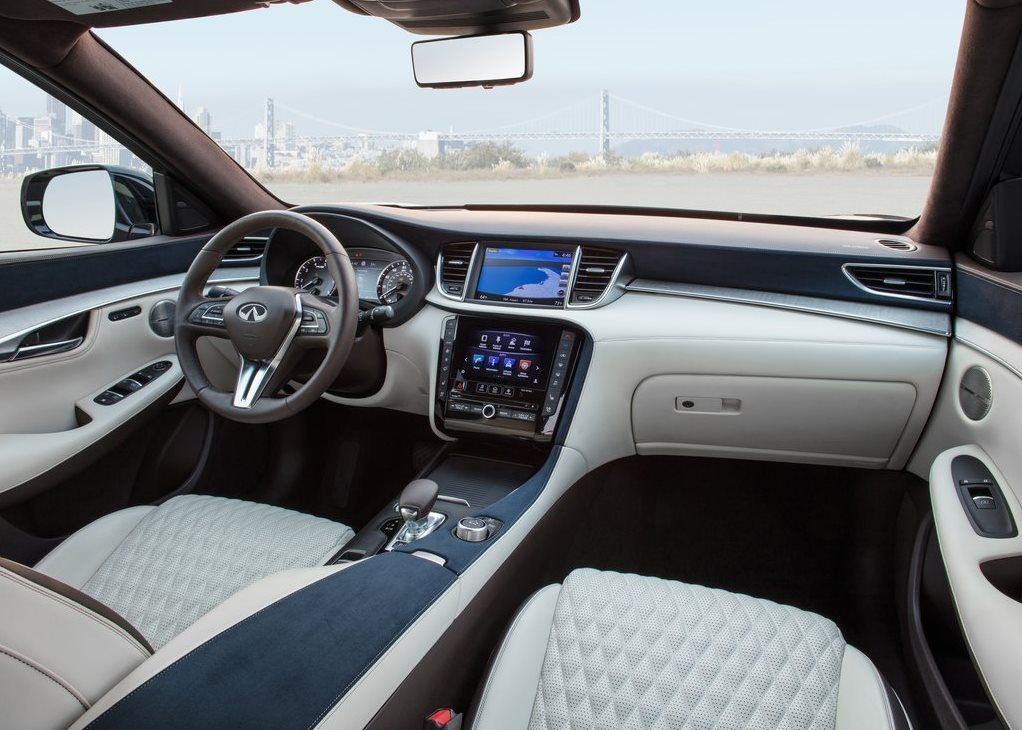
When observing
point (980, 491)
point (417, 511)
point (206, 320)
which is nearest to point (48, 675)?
point (417, 511)

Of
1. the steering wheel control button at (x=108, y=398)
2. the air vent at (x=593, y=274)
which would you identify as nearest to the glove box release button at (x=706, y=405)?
the air vent at (x=593, y=274)

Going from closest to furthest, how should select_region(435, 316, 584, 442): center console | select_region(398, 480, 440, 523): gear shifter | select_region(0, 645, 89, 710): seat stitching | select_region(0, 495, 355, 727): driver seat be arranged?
1. select_region(0, 645, 89, 710): seat stitching
2. select_region(0, 495, 355, 727): driver seat
3. select_region(398, 480, 440, 523): gear shifter
4. select_region(435, 316, 584, 442): center console

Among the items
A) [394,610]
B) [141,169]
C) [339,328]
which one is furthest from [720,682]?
[141,169]

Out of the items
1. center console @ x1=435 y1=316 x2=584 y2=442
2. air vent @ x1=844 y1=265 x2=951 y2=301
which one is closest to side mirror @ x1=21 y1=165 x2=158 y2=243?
center console @ x1=435 y1=316 x2=584 y2=442

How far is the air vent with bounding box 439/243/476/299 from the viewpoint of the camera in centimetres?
256

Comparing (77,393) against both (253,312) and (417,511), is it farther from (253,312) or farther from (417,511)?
(417,511)

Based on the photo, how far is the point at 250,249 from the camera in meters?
2.93

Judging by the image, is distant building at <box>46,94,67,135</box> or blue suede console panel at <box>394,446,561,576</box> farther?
distant building at <box>46,94,67,135</box>

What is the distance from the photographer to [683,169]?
2.67 metres

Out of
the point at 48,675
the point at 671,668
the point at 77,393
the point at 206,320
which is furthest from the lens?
the point at 77,393

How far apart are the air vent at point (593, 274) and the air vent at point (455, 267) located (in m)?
0.36

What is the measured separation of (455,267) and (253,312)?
2.39ft

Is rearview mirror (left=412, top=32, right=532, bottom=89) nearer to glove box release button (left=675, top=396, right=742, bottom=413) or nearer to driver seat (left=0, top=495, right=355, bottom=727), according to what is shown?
glove box release button (left=675, top=396, right=742, bottom=413)

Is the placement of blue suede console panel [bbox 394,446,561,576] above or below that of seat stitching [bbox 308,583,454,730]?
below
